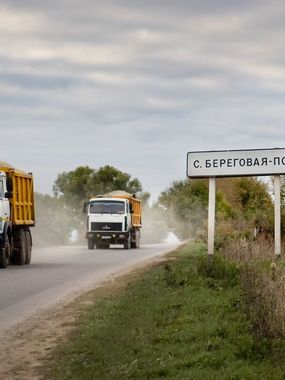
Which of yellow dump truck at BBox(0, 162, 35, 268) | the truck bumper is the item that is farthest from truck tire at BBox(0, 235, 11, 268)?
the truck bumper

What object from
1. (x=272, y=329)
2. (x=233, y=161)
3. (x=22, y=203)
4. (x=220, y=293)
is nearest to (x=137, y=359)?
(x=272, y=329)

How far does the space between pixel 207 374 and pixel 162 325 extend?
11.3ft

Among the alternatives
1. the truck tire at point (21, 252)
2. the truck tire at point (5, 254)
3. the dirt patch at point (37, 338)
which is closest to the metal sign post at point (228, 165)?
the dirt patch at point (37, 338)

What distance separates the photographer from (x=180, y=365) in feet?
31.5

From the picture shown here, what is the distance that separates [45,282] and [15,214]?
7543mm

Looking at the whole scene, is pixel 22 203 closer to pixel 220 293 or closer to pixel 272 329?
pixel 220 293

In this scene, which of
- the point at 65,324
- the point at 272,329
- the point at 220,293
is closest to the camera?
the point at 272,329

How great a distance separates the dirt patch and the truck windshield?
93.3ft

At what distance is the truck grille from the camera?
46.2 metres

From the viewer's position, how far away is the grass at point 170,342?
9.45 metres

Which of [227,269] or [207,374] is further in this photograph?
[227,269]

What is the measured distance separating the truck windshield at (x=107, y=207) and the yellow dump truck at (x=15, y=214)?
15.0 metres

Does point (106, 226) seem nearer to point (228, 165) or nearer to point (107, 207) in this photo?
point (107, 207)

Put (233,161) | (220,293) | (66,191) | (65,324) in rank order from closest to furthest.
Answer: (65,324), (220,293), (233,161), (66,191)
